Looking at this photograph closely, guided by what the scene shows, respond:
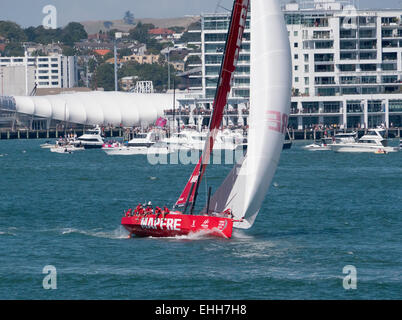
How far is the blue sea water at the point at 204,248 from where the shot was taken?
89.6ft

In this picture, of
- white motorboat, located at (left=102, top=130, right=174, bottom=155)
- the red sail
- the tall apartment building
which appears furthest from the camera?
the tall apartment building

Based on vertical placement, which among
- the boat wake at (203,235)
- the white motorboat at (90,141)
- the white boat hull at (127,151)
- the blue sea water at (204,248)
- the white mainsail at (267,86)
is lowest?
the blue sea water at (204,248)

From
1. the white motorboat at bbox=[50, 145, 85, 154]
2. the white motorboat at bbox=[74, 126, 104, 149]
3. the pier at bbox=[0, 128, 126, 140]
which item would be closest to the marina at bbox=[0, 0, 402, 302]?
the white motorboat at bbox=[50, 145, 85, 154]

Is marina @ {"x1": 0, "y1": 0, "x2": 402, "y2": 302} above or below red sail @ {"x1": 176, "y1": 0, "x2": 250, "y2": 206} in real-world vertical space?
below

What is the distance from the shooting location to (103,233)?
122ft

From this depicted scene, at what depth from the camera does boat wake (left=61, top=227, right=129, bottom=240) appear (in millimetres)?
35969

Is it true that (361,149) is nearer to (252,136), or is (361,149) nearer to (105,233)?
(105,233)

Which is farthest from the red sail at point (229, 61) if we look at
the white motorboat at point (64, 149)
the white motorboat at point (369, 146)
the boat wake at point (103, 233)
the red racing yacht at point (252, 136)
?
the white motorboat at point (64, 149)

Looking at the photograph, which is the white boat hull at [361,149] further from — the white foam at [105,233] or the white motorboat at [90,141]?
the white foam at [105,233]

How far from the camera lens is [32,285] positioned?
27938 mm

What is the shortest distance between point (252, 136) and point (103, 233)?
848 centimetres

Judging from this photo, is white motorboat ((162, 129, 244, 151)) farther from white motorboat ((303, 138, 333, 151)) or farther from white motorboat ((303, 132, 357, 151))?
white motorboat ((303, 132, 357, 151))

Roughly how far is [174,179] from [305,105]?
73.2 meters

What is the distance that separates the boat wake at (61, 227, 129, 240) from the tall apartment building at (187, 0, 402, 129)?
3896 inches
